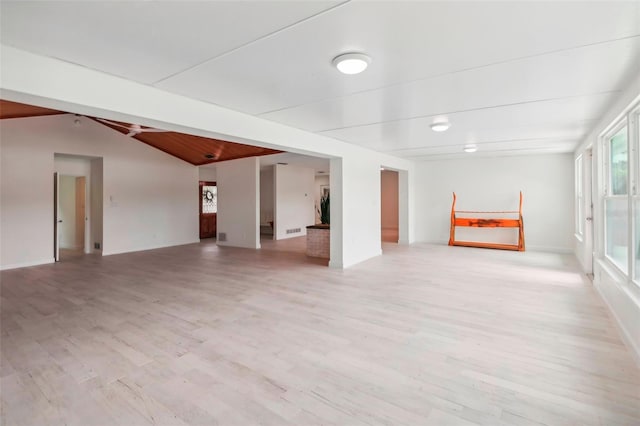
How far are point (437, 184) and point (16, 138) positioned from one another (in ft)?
31.6

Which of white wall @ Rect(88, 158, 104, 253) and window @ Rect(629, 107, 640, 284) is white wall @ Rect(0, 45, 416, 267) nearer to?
window @ Rect(629, 107, 640, 284)

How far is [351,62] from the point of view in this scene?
→ 2.24m

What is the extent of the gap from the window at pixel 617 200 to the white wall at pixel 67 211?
11.8m

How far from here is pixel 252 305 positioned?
149 inches

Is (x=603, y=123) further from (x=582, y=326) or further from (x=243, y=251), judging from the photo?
(x=243, y=251)

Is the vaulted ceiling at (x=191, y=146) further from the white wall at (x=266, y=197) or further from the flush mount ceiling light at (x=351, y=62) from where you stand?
the flush mount ceiling light at (x=351, y=62)

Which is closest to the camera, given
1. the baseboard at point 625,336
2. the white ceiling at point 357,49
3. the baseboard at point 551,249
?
the white ceiling at point 357,49

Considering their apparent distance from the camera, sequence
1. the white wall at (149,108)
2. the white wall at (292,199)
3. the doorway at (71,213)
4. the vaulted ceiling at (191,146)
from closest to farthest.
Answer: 1. the white wall at (149,108)
2. the vaulted ceiling at (191,146)
3. the doorway at (71,213)
4. the white wall at (292,199)

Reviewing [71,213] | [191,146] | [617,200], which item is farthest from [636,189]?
[71,213]

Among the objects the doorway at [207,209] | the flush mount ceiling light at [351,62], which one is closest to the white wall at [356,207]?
the flush mount ceiling light at [351,62]

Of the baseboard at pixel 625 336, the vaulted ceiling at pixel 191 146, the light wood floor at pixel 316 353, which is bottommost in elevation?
the light wood floor at pixel 316 353

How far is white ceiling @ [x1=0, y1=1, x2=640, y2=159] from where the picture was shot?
5.58 ft

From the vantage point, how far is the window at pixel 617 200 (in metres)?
3.33

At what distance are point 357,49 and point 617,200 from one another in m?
3.55
